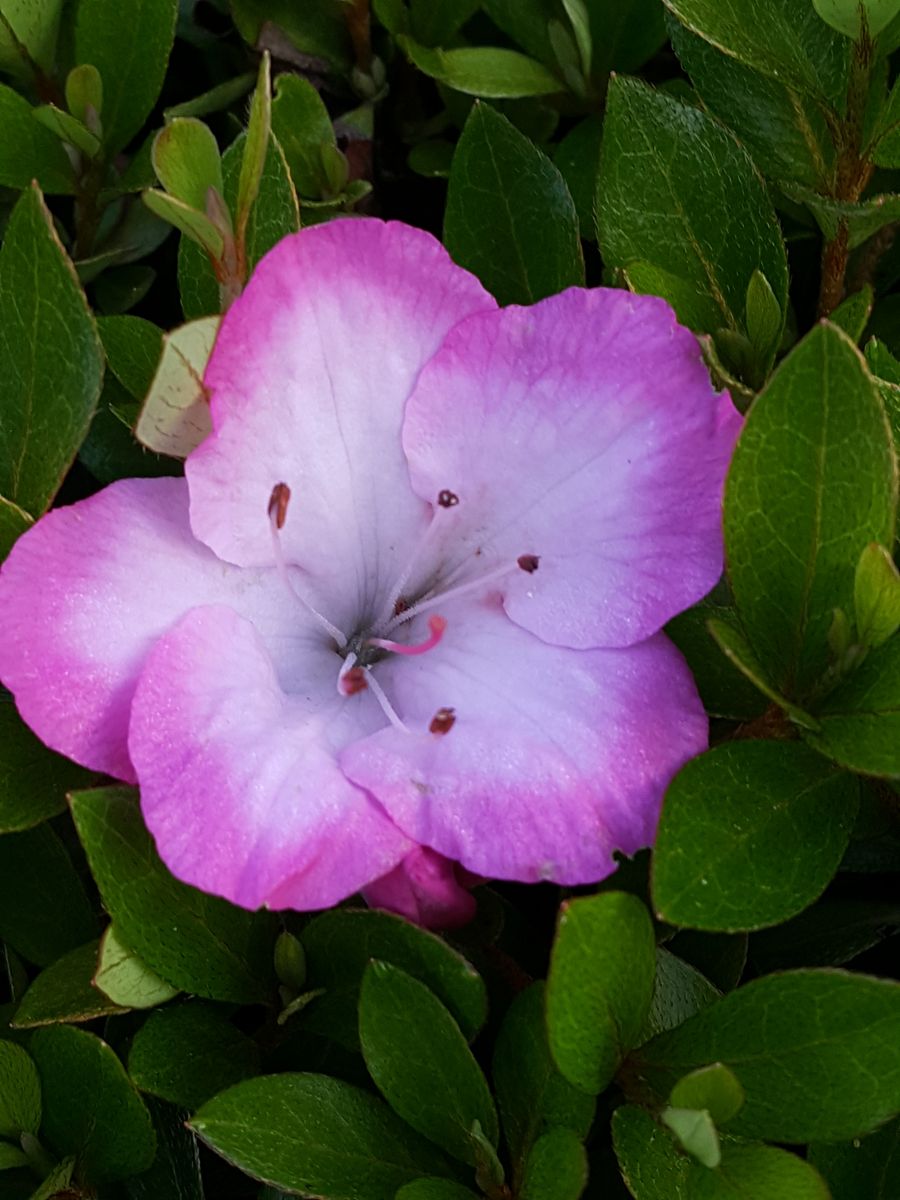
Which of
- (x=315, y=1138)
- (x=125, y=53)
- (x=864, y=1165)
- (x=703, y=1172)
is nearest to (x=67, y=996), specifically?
(x=315, y=1138)

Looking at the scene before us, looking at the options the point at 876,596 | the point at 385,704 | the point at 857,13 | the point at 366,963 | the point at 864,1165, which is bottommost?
the point at 864,1165

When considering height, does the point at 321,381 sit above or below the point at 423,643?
above

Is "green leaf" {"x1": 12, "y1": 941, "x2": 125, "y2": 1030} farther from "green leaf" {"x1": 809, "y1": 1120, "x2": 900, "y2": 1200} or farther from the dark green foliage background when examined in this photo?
"green leaf" {"x1": 809, "y1": 1120, "x2": 900, "y2": 1200}

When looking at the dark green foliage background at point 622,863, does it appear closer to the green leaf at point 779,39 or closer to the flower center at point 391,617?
the green leaf at point 779,39

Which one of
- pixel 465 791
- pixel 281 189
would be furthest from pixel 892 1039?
pixel 281 189

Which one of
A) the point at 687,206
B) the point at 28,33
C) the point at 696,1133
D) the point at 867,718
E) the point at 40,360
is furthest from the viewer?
the point at 28,33

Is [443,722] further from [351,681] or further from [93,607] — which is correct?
[93,607]

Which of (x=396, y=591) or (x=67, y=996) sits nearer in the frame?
(x=67, y=996)

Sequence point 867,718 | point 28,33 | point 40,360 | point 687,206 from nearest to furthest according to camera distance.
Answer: point 867,718 → point 40,360 → point 687,206 → point 28,33
